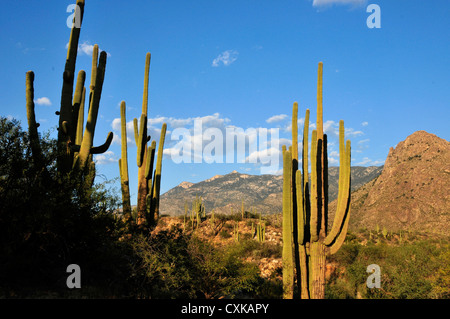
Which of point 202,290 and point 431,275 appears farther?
point 431,275

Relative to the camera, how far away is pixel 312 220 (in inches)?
463

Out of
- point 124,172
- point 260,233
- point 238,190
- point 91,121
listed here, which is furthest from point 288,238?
point 238,190

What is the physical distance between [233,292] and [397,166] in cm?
6390

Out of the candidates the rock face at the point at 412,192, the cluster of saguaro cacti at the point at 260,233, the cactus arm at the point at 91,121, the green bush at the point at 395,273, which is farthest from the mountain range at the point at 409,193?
the cactus arm at the point at 91,121

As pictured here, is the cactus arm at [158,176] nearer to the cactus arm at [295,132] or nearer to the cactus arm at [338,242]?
the cactus arm at [295,132]

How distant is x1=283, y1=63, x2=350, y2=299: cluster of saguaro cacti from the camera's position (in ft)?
38.5

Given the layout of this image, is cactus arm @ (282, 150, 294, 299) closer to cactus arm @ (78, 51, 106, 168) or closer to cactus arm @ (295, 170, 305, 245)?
cactus arm @ (295, 170, 305, 245)

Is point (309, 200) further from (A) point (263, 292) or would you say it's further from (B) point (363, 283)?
(B) point (363, 283)

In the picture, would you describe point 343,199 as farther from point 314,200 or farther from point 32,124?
point 32,124

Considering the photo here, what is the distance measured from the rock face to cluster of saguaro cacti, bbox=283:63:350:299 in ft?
130

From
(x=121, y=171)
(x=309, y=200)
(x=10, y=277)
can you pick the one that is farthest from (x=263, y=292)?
(x=10, y=277)

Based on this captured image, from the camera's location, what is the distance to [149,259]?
1116cm

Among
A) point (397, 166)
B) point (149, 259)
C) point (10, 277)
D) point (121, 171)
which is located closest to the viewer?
point (10, 277)

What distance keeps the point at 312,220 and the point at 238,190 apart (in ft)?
331
